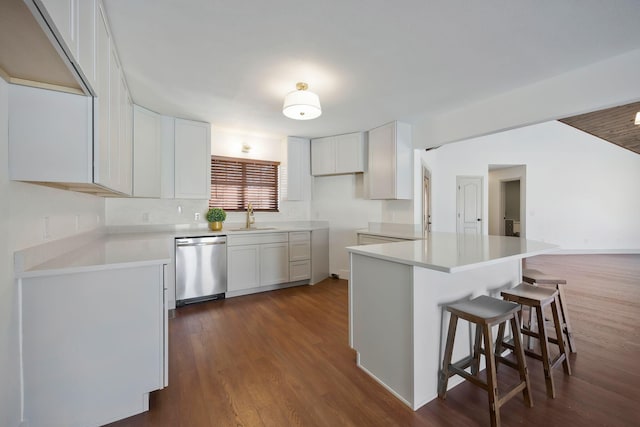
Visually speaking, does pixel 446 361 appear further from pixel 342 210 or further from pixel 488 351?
pixel 342 210

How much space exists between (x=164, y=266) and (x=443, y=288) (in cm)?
180

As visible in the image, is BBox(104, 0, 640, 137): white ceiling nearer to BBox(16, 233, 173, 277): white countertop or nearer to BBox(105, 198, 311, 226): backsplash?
BBox(105, 198, 311, 226): backsplash

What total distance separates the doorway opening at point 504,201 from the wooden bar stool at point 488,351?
709 centimetres

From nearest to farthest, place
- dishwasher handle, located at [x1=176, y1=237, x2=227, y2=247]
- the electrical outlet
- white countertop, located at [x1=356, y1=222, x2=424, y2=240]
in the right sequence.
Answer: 1. the electrical outlet
2. dishwasher handle, located at [x1=176, y1=237, x2=227, y2=247]
3. white countertop, located at [x1=356, y1=222, x2=424, y2=240]

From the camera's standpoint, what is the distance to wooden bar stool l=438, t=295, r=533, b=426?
1441 mm

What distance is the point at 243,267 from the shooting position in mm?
3596

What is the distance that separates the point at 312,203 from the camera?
15.9 ft

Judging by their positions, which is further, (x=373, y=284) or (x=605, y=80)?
(x=605, y=80)

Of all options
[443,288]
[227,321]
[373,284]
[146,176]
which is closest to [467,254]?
[443,288]

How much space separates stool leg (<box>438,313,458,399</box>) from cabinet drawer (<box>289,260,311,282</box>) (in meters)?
2.59

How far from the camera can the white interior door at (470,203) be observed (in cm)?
652

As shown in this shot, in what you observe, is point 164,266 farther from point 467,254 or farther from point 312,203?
point 312,203

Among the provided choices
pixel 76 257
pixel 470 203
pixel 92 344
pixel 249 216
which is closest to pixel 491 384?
pixel 92 344

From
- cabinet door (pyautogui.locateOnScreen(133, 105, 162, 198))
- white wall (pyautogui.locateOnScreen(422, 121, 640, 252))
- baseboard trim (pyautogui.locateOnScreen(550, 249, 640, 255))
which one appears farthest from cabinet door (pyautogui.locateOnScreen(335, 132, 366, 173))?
baseboard trim (pyautogui.locateOnScreen(550, 249, 640, 255))
